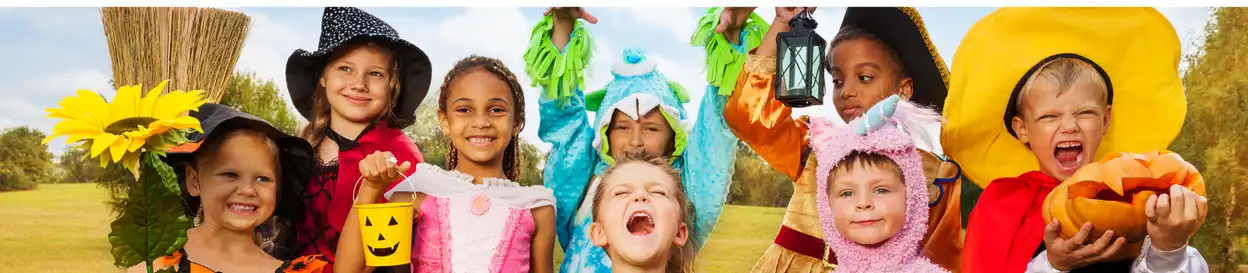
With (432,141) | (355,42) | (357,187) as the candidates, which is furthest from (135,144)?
(432,141)

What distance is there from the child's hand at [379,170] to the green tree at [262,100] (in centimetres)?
95

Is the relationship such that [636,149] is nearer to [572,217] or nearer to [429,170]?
[572,217]

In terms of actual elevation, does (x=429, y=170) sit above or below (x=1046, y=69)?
below

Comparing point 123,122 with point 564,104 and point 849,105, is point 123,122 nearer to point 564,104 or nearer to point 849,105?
point 564,104

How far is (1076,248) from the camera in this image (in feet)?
12.4

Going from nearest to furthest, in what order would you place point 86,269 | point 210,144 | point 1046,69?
point 1046,69 < point 210,144 < point 86,269

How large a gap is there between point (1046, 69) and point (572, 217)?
6.55 ft

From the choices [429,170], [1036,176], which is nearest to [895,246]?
[1036,176]

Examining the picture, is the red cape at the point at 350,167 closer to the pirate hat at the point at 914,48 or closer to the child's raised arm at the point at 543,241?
the child's raised arm at the point at 543,241

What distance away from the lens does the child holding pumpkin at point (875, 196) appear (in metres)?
4.09

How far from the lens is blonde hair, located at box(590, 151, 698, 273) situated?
4387mm

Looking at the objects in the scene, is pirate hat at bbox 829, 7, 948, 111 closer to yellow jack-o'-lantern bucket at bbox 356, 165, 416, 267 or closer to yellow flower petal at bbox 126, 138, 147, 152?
yellow jack-o'-lantern bucket at bbox 356, 165, 416, 267

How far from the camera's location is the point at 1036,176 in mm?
4145

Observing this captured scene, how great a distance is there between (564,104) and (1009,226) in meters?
1.86
